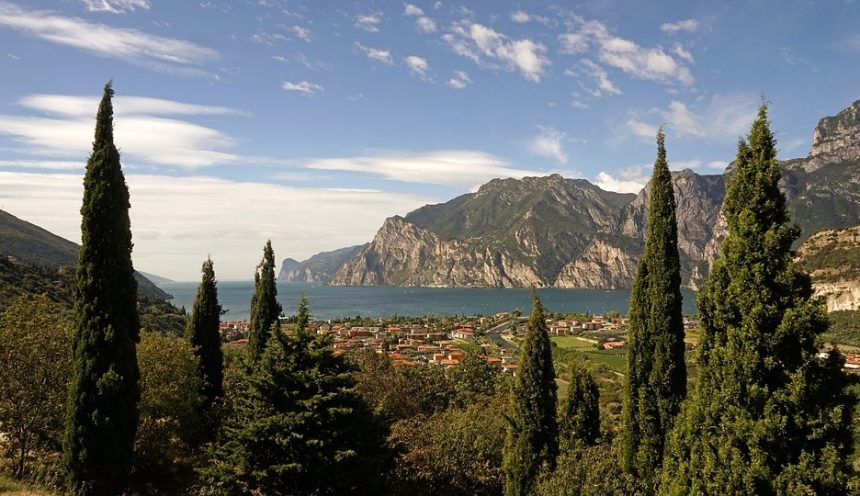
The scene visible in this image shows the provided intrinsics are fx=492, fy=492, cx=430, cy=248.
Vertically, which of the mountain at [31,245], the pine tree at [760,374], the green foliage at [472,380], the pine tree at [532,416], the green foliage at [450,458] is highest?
the mountain at [31,245]

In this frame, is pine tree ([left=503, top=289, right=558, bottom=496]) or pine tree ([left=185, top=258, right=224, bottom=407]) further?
pine tree ([left=185, top=258, right=224, bottom=407])

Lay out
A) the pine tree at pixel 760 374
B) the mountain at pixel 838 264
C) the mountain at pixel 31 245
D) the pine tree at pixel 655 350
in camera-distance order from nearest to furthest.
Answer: the pine tree at pixel 760 374
the pine tree at pixel 655 350
the mountain at pixel 838 264
the mountain at pixel 31 245

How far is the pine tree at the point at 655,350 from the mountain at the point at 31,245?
137 m

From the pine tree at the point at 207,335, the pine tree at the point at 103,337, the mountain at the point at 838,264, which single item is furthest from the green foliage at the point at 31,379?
the mountain at the point at 838,264

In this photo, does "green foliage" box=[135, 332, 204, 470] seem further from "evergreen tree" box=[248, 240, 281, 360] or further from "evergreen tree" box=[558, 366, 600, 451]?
"evergreen tree" box=[558, 366, 600, 451]

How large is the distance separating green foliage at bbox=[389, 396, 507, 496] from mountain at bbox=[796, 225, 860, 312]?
107552mm

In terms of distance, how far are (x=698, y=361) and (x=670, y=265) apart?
198 inches

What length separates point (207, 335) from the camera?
2258 cm

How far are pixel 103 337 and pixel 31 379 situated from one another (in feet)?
7.08

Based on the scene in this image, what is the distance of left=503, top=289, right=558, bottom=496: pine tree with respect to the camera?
1253cm

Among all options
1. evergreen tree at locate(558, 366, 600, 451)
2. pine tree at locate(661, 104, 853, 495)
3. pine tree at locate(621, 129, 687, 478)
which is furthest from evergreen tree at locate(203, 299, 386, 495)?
evergreen tree at locate(558, 366, 600, 451)

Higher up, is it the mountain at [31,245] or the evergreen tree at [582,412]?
the mountain at [31,245]

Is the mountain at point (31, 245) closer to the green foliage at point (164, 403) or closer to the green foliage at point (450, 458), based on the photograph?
the green foliage at point (164, 403)

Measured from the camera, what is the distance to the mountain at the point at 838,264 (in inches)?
4070
